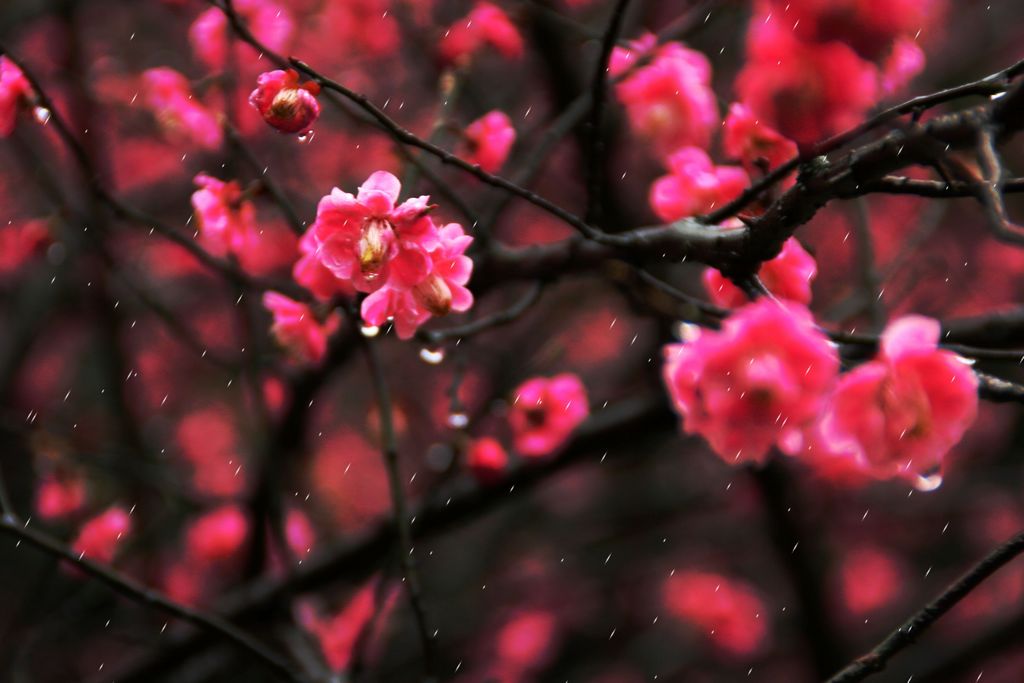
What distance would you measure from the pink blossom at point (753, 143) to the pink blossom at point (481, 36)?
1.19 meters

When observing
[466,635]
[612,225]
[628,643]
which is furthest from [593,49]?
[628,643]

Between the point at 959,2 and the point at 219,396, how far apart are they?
16.8ft

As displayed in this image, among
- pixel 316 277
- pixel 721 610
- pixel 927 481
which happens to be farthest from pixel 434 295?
pixel 721 610

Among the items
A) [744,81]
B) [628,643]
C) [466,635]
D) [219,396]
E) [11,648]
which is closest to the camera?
[744,81]

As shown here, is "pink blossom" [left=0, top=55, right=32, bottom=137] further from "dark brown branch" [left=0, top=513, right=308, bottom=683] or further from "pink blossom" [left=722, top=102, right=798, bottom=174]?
"pink blossom" [left=722, top=102, right=798, bottom=174]

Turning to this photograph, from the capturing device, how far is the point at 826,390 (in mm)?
1009

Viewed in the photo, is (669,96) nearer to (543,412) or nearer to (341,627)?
(543,412)

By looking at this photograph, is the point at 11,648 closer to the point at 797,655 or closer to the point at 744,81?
the point at 744,81

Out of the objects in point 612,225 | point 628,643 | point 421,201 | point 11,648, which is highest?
point 421,201

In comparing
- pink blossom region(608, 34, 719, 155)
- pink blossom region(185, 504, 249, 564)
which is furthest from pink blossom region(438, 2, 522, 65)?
pink blossom region(185, 504, 249, 564)

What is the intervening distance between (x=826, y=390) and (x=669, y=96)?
146cm

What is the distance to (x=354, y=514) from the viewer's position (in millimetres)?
5270

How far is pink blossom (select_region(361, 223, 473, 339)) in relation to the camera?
126 cm

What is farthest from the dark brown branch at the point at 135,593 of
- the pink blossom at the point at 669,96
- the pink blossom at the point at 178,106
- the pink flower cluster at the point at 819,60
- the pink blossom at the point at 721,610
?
the pink blossom at the point at 721,610
